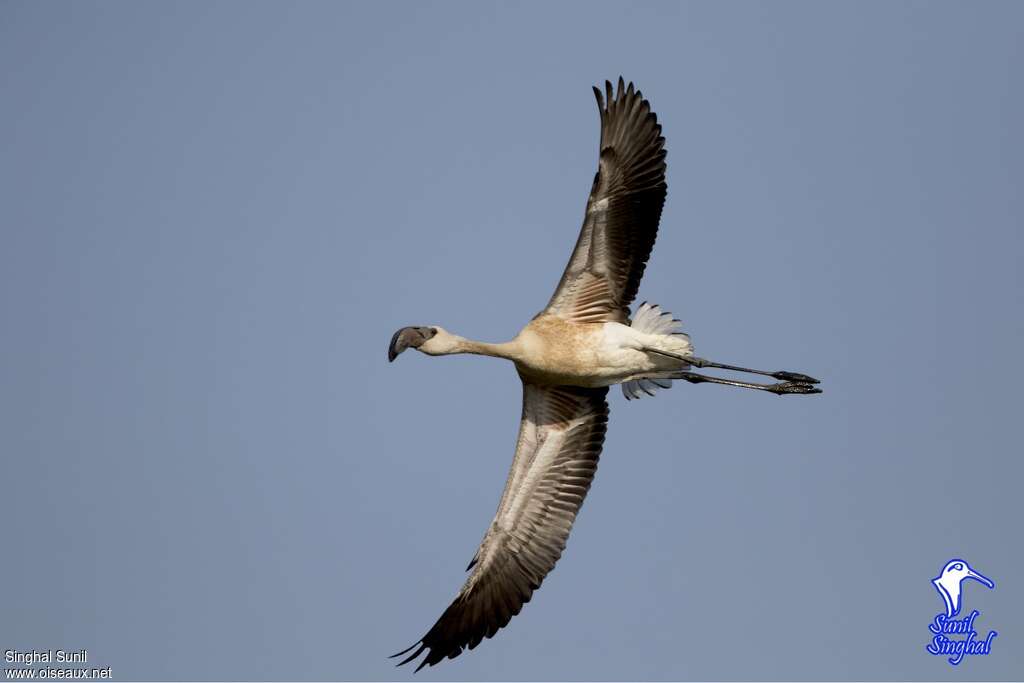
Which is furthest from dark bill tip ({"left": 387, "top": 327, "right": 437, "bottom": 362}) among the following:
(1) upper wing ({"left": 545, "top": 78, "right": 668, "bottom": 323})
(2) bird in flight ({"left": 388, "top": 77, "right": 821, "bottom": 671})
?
(1) upper wing ({"left": 545, "top": 78, "right": 668, "bottom": 323})

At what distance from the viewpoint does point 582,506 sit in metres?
20.5

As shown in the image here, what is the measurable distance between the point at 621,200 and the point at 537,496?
373 centimetres

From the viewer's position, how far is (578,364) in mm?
19562

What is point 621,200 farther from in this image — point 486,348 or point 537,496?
point 537,496

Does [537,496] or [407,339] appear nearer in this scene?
[407,339]

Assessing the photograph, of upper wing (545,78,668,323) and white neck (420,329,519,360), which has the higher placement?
upper wing (545,78,668,323)

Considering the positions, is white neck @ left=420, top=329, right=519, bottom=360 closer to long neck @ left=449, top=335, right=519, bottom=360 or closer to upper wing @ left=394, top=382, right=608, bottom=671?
long neck @ left=449, top=335, right=519, bottom=360

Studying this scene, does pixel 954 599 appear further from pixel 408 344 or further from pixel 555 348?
pixel 408 344

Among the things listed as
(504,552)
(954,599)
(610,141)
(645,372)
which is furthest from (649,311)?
(954,599)

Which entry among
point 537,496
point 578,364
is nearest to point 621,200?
point 578,364

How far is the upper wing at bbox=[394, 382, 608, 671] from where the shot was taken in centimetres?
2033

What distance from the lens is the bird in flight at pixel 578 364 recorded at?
19.4 m

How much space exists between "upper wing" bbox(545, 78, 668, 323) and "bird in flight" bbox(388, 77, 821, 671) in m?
0.01

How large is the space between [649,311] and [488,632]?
13.8 feet
